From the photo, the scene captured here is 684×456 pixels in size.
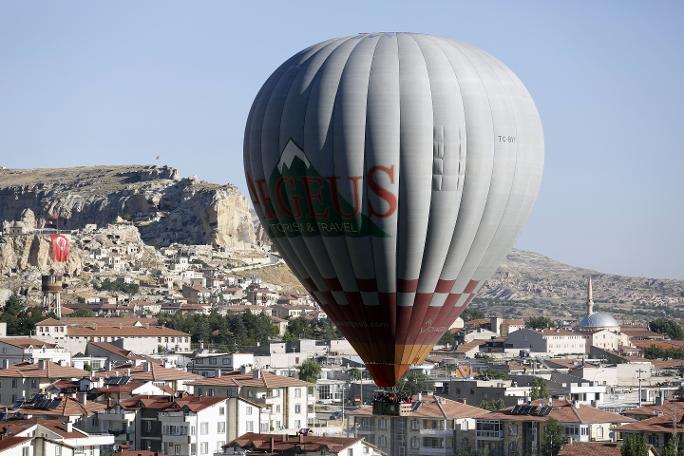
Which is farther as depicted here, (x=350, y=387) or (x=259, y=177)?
(x=350, y=387)

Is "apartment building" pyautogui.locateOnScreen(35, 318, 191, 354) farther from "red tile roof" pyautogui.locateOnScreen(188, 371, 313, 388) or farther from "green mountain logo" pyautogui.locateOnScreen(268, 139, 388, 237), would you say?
"green mountain logo" pyautogui.locateOnScreen(268, 139, 388, 237)

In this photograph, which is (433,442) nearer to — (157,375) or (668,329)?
(157,375)

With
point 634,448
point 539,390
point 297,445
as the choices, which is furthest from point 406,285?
point 539,390

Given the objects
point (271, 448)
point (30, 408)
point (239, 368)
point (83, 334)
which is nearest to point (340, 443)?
point (271, 448)

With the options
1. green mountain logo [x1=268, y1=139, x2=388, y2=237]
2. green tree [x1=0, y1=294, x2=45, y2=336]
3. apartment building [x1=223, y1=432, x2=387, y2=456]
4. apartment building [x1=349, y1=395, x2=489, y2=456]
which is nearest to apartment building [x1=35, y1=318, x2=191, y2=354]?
green tree [x1=0, y1=294, x2=45, y2=336]

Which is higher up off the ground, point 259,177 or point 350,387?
point 259,177

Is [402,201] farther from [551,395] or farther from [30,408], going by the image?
[551,395]

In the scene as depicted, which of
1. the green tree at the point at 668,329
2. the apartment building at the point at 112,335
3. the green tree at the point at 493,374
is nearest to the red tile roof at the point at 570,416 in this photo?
the green tree at the point at 493,374
